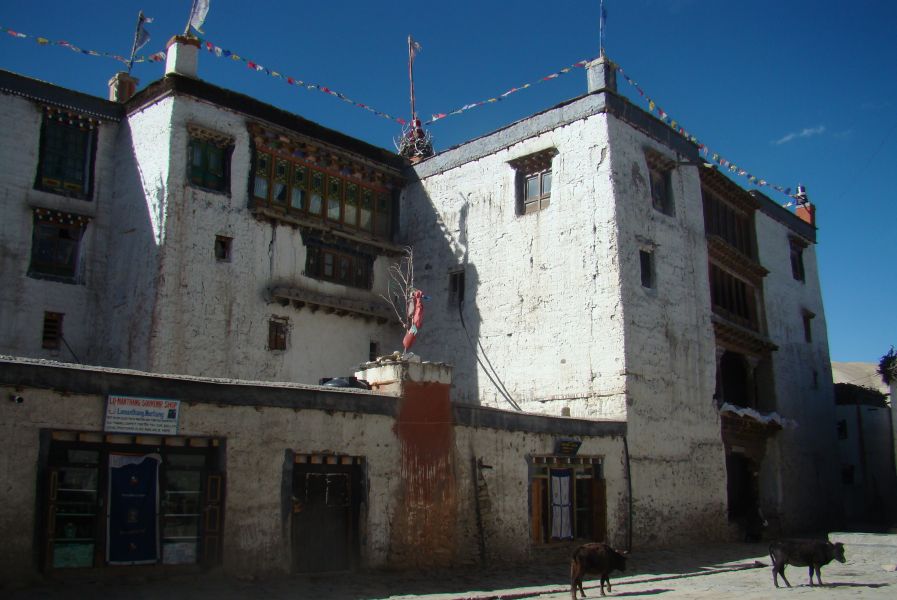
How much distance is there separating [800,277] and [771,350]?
18.5 ft

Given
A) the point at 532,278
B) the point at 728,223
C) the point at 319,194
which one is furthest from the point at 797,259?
the point at 319,194

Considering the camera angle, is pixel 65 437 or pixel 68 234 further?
pixel 68 234

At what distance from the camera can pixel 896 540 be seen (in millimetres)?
18594

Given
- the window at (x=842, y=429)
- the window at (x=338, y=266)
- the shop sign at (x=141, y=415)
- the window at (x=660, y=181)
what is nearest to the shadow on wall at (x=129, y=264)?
the window at (x=338, y=266)

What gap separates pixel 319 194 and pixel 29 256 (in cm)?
741

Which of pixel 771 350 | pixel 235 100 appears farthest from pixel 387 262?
pixel 771 350

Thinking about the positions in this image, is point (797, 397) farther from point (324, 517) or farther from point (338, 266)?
point (324, 517)

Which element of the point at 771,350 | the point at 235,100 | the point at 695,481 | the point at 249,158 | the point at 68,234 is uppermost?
the point at 235,100

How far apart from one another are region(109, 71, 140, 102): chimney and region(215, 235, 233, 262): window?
572cm

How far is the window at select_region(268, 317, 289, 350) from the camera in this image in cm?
2091

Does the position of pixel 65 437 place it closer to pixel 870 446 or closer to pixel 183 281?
pixel 183 281

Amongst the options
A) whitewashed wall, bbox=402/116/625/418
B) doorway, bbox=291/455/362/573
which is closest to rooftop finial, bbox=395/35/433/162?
whitewashed wall, bbox=402/116/625/418

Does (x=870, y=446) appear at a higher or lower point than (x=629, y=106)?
lower

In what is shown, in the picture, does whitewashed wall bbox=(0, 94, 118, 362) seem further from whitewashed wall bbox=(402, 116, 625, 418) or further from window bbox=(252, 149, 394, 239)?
whitewashed wall bbox=(402, 116, 625, 418)
